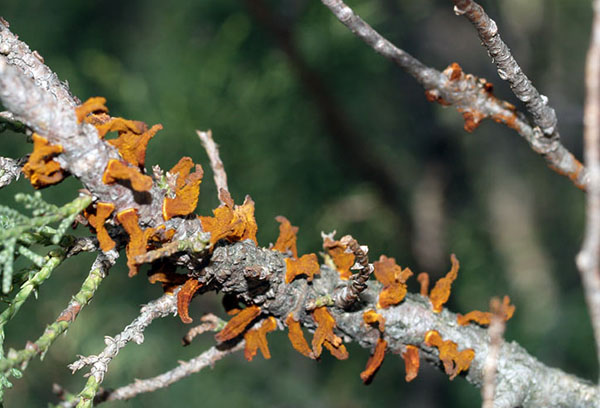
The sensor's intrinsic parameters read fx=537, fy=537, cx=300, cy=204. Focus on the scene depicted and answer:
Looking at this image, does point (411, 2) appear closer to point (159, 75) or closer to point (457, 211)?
point (457, 211)

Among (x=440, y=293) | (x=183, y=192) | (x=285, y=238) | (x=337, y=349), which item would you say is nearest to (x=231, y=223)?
(x=183, y=192)

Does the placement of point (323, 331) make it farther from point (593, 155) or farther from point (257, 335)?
point (593, 155)

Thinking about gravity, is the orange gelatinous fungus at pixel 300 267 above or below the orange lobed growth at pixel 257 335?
above

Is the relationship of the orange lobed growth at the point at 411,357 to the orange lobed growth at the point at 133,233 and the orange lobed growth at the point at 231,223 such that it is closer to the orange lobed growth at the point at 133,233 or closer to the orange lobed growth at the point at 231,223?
the orange lobed growth at the point at 231,223

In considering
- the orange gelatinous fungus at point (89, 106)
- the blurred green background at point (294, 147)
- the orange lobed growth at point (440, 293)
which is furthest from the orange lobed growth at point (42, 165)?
the blurred green background at point (294, 147)

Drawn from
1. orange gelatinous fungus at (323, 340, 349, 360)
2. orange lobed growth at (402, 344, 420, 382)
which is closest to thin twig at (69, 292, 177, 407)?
orange gelatinous fungus at (323, 340, 349, 360)
